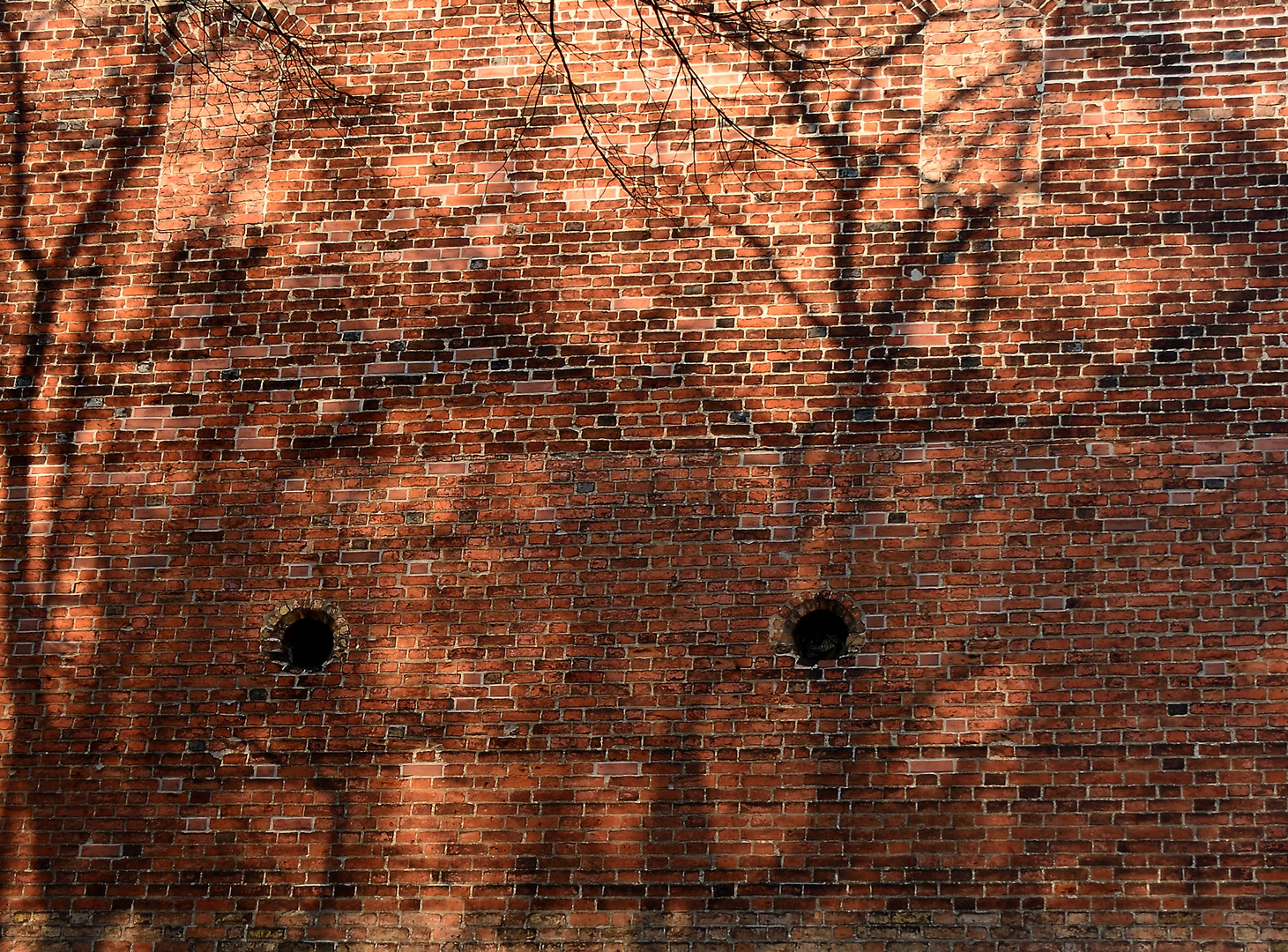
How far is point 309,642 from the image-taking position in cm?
829

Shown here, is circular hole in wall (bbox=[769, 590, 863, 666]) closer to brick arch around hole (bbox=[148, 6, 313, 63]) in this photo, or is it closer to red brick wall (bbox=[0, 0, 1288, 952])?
red brick wall (bbox=[0, 0, 1288, 952])

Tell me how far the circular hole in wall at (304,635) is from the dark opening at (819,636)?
262 cm

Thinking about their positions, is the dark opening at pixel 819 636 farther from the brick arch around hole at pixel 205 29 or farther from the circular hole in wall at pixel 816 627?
the brick arch around hole at pixel 205 29

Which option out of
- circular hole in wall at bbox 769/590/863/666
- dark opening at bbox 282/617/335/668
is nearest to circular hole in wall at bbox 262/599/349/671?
dark opening at bbox 282/617/335/668

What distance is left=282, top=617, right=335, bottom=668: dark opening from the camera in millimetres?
8234

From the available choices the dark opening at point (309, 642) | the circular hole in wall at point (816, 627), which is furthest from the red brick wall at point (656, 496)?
the dark opening at point (309, 642)

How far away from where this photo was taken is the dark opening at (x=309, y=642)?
8234 millimetres

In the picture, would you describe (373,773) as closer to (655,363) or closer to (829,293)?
(655,363)

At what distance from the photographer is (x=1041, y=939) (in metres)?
7.20

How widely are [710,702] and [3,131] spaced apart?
19.7 feet

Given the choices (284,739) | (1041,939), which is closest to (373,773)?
(284,739)

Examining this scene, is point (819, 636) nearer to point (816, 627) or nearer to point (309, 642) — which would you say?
point (816, 627)

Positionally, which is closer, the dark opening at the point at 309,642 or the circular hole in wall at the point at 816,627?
the circular hole in wall at the point at 816,627

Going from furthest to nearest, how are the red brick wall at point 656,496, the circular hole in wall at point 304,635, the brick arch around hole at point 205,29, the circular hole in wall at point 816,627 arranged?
the brick arch around hole at point 205,29
the circular hole in wall at point 304,635
the circular hole in wall at point 816,627
the red brick wall at point 656,496
